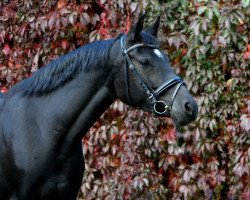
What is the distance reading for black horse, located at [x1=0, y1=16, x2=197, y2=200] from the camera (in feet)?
11.8

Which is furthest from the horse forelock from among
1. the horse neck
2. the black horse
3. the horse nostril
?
the horse nostril

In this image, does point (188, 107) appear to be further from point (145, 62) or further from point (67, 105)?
point (67, 105)

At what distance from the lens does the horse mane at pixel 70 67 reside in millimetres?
3646

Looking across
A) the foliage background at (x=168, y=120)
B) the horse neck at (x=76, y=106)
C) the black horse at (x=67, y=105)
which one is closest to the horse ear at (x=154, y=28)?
the black horse at (x=67, y=105)

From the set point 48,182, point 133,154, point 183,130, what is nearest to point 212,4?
point 183,130

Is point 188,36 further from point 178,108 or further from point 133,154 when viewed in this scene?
point 178,108

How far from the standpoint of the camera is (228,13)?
208 inches

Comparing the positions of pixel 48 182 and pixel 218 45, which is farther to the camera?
pixel 218 45

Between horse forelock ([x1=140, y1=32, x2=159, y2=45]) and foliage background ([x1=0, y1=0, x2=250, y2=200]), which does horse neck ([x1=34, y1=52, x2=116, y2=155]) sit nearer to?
horse forelock ([x1=140, y1=32, x2=159, y2=45])

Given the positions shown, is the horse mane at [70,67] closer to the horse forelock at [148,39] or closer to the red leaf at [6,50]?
the horse forelock at [148,39]

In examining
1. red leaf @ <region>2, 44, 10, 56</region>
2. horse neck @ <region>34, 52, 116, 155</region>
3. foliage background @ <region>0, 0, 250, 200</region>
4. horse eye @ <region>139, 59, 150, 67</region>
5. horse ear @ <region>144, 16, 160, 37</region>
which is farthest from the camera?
red leaf @ <region>2, 44, 10, 56</region>

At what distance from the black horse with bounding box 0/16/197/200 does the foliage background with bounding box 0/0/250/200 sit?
168cm

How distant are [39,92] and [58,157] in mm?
384

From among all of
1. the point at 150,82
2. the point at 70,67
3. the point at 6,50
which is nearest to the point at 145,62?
the point at 150,82
